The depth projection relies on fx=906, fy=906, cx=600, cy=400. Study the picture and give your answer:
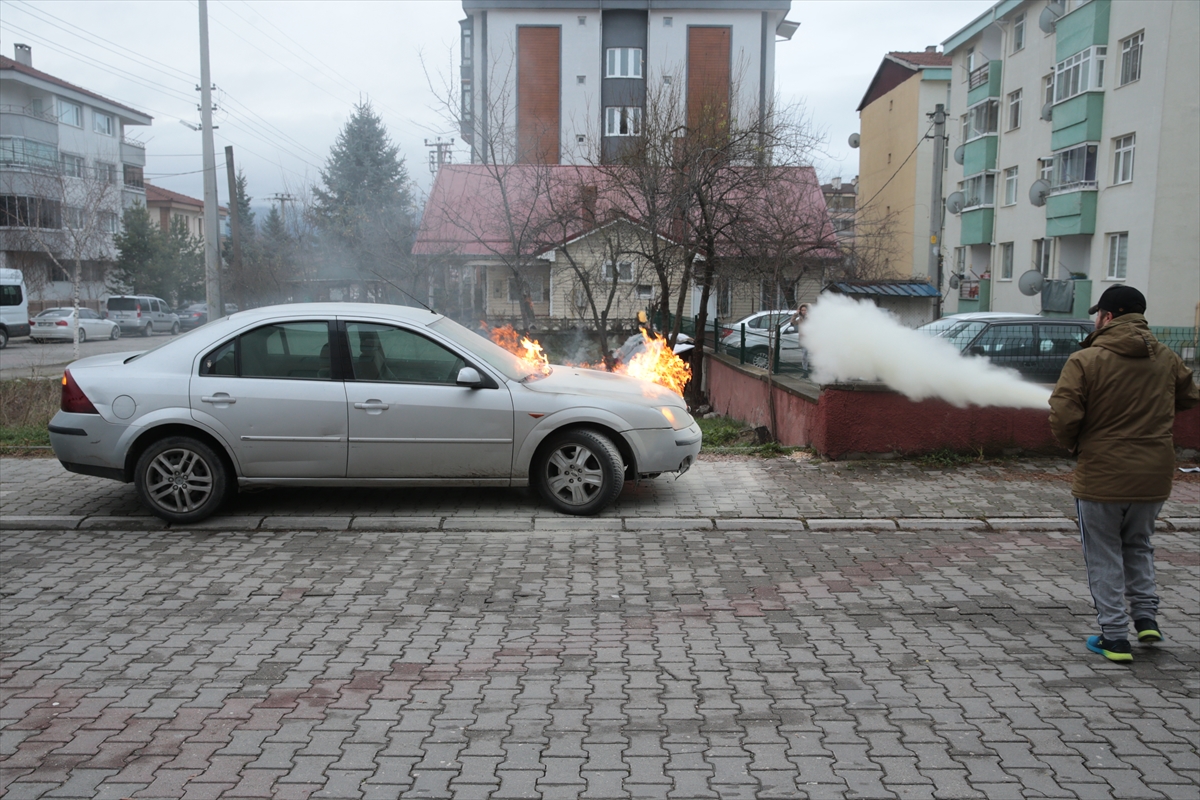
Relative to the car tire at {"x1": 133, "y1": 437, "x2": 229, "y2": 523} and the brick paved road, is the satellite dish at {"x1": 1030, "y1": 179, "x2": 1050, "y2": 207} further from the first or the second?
the car tire at {"x1": 133, "y1": 437, "x2": 229, "y2": 523}

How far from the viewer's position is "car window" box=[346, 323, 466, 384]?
7.15m

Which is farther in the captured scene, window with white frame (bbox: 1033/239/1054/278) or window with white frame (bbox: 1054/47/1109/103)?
window with white frame (bbox: 1033/239/1054/278)

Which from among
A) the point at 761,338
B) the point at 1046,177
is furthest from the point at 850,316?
the point at 1046,177

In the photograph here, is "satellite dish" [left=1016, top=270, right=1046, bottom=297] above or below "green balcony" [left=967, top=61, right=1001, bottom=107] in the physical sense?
below

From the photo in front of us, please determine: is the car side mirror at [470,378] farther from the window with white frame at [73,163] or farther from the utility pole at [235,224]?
the window with white frame at [73,163]

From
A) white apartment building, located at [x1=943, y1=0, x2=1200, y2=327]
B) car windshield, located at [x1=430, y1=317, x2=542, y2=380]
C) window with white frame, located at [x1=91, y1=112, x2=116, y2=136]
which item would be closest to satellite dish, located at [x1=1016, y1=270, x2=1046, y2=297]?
white apartment building, located at [x1=943, y1=0, x2=1200, y2=327]

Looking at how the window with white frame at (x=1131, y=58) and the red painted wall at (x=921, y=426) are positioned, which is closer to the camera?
the red painted wall at (x=921, y=426)

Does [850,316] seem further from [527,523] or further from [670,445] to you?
[527,523]

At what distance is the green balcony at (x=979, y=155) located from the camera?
1419 inches

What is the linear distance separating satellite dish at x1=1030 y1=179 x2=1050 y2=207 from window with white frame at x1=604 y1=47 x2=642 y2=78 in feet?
90.7

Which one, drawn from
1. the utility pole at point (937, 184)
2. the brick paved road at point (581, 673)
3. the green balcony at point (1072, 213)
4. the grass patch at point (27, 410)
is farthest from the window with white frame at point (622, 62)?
the brick paved road at point (581, 673)

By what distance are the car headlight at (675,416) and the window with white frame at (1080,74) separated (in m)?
27.4

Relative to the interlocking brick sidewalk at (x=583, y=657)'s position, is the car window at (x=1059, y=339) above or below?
above

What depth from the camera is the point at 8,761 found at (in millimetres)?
3510
